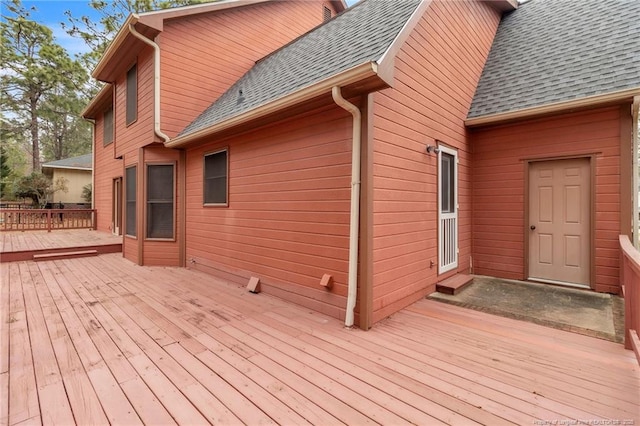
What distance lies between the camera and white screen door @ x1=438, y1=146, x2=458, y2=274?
171 inches

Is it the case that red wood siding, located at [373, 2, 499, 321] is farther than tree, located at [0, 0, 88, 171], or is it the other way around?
tree, located at [0, 0, 88, 171]

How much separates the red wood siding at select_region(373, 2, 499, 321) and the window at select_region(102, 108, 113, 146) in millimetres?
9690

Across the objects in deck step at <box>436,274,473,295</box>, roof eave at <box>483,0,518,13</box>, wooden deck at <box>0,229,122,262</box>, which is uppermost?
roof eave at <box>483,0,518,13</box>

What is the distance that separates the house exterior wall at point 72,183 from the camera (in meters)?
14.1

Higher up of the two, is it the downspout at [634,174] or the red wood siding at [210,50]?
the red wood siding at [210,50]

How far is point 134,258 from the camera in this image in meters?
6.30

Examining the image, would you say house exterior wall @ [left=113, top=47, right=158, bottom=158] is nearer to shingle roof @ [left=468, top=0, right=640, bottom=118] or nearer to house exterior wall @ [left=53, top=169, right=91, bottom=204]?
shingle roof @ [left=468, top=0, right=640, bottom=118]

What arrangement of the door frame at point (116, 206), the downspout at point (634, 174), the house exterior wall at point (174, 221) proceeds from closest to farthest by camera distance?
the downspout at point (634, 174)
the house exterior wall at point (174, 221)
the door frame at point (116, 206)

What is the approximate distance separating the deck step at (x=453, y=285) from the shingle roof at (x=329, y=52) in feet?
10.1

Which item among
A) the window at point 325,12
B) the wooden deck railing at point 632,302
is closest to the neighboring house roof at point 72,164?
the window at point 325,12

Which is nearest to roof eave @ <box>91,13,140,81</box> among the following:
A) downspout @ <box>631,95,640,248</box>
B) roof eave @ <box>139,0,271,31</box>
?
roof eave @ <box>139,0,271,31</box>

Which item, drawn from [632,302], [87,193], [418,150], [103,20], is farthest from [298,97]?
[103,20]

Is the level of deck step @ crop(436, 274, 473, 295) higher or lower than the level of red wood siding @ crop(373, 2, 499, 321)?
lower

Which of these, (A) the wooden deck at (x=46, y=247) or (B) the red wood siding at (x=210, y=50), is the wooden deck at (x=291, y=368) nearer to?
(A) the wooden deck at (x=46, y=247)
